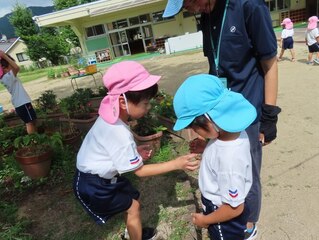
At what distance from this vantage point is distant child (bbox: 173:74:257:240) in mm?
1324

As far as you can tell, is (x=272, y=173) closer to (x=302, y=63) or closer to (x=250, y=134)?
(x=250, y=134)

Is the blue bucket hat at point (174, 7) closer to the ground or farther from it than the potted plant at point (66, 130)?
farther from it

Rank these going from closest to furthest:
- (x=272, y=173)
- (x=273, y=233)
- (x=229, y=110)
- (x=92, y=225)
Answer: (x=229, y=110)
(x=273, y=233)
(x=92, y=225)
(x=272, y=173)

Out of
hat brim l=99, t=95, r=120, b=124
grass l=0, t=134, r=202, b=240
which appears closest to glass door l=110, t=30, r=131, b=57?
grass l=0, t=134, r=202, b=240

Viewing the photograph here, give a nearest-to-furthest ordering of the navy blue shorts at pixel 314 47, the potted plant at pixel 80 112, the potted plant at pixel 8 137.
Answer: the potted plant at pixel 8 137 < the potted plant at pixel 80 112 < the navy blue shorts at pixel 314 47

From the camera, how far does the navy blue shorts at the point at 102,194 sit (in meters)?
1.97

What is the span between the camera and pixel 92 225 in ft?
9.03

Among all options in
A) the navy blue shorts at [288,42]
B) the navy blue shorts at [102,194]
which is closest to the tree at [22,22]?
the navy blue shorts at [288,42]

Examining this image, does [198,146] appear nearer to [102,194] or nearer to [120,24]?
[102,194]

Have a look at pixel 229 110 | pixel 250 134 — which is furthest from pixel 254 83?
pixel 229 110

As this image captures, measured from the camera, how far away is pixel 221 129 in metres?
1.38

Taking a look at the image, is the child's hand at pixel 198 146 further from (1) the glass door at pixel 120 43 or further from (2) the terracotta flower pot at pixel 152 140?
(1) the glass door at pixel 120 43

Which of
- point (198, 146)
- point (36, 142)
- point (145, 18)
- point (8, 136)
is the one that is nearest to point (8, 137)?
point (8, 136)

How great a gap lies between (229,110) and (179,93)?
0.25 metres
